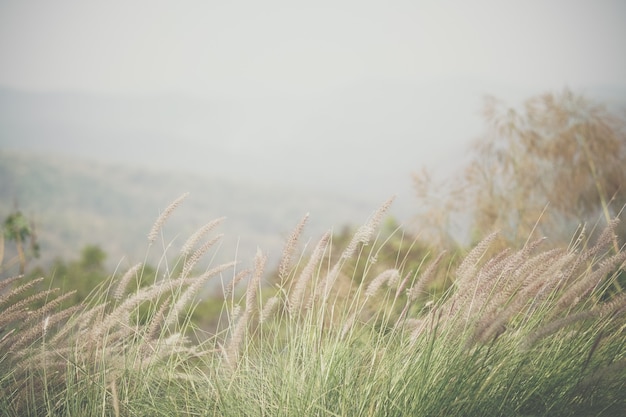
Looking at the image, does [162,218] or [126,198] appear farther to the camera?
[126,198]

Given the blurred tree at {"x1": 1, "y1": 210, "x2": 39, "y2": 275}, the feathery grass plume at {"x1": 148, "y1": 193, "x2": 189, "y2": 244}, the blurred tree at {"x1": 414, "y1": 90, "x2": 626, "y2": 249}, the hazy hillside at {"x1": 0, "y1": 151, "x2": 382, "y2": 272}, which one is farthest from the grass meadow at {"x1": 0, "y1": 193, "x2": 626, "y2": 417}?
the hazy hillside at {"x1": 0, "y1": 151, "x2": 382, "y2": 272}

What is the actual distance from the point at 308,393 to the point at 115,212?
7815 cm

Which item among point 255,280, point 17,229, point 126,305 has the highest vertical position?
point 255,280

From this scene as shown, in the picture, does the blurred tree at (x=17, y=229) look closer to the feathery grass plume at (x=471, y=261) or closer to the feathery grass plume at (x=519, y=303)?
the feathery grass plume at (x=471, y=261)

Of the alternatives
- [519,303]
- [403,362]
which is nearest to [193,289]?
[403,362]

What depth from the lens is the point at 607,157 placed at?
5.33 meters

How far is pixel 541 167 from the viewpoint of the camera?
212 inches

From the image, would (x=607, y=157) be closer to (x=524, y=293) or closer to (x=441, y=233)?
(x=441, y=233)

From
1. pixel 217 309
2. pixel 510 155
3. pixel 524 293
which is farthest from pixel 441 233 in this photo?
pixel 217 309

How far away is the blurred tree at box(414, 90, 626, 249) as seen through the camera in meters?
4.67

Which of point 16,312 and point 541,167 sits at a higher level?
point 541,167

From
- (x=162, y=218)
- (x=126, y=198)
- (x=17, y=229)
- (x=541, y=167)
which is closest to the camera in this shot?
(x=162, y=218)

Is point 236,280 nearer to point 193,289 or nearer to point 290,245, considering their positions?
point 193,289

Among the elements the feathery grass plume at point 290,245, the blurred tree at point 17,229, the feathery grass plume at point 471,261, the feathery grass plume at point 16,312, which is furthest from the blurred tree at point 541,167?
the blurred tree at point 17,229
